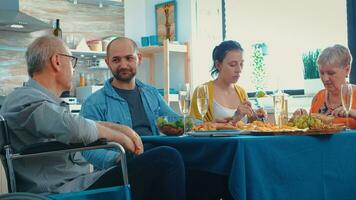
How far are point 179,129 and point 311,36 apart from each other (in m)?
2.74

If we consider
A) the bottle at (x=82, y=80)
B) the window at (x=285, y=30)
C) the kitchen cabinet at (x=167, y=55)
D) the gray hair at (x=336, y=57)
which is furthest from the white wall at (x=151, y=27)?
the gray hair at (x=336, y=57)

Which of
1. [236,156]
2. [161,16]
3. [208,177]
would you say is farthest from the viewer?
[161,16]

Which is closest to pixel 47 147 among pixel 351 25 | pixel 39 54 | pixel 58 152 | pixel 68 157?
pixel 58 152

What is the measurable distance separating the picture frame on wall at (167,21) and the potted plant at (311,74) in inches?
68.6

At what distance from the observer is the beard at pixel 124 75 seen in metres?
2.70

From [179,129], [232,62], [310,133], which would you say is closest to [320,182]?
[310,133]

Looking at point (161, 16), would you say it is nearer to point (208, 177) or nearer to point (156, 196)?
point (208, 177)

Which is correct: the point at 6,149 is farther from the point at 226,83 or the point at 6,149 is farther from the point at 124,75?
the point at 226,83

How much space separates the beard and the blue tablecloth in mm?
552

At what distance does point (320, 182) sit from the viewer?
2031mm

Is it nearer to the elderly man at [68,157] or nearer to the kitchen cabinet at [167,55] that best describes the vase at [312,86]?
the kitchen cabinet at [167,55]

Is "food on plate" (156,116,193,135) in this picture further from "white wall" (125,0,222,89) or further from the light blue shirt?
"white wall" (125,0,222,89)

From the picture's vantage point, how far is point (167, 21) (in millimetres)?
5574

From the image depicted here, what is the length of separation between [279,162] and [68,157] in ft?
2.66
